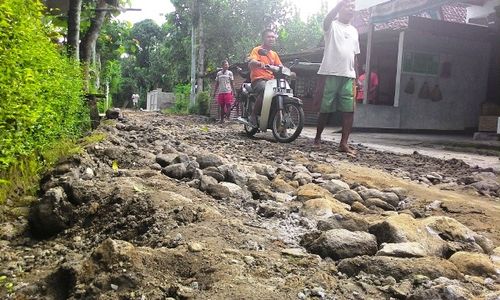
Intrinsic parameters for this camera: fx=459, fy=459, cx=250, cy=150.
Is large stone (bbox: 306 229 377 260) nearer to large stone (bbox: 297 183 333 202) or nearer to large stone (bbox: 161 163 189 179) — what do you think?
large stone (bbox: 297 183 333 202)

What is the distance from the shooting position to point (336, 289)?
1.63 m

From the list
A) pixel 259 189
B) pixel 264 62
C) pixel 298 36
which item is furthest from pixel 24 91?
pixel 298 36

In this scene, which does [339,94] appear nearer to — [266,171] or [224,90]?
[266,171]

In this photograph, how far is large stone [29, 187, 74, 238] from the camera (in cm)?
241

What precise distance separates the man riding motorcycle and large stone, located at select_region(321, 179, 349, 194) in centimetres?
355

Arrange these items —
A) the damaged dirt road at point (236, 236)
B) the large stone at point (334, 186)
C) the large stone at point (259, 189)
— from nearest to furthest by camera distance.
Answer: the damaged dirt road at point (236, 236) < the large stone at point (259, 189) < the large stone at point (334, 186)

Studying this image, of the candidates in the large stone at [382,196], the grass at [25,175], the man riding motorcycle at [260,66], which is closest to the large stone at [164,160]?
the grass at [25,175]

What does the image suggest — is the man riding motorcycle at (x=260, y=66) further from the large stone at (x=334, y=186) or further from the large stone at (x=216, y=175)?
the large stone at (x=216, y=175)

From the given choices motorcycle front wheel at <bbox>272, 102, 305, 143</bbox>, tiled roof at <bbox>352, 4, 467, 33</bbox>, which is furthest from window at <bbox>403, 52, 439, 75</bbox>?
motorcycle front wheel at <bbox>272, 102, 305, 143</bbox>

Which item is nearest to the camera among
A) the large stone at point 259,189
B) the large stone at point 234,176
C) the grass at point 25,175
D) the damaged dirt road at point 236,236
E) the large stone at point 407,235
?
the damaged dirt road at point 236,236

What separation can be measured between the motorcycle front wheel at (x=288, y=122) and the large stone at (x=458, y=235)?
4.18 m

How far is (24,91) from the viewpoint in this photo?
2.66m

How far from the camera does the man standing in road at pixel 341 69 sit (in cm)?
567

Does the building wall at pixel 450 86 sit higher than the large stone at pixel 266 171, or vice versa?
the building wall at pixel 450 86
